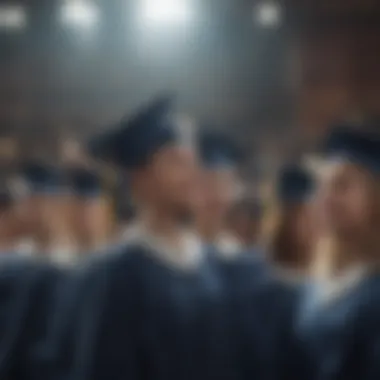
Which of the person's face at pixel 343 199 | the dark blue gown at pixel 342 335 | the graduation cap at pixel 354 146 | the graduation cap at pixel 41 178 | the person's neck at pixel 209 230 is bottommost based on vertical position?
the dark blue gown at pixel 342 335

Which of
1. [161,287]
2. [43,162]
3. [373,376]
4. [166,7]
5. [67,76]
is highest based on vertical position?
[166,7]

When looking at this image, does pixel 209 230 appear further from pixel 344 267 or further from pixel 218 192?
pixel 344 267

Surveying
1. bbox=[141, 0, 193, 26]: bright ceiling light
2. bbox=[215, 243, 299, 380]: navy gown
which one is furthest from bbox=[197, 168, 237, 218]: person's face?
bbox=[141, 0, 193, 26]: bright ceiling light

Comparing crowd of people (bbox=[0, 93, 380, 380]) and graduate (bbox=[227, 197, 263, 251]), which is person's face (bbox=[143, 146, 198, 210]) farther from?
graduate (bbox=[227, 197, 263, 251])

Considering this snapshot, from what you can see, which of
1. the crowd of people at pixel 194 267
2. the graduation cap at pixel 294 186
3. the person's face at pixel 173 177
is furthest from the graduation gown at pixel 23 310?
the graduation cap at pixel 294 186

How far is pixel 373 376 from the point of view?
1645 mm

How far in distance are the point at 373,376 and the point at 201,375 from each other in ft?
1.09

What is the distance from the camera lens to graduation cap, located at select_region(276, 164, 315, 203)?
1.71 m

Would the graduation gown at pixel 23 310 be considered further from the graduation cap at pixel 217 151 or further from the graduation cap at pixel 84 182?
the graduation cap at pixel 217 151

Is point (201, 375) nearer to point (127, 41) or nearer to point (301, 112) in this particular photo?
point (301, 112)

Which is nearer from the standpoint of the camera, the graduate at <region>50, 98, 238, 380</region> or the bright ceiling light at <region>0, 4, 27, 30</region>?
the graduate at <region>50, 98, 238, 380</region>

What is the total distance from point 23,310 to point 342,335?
65 centimetres

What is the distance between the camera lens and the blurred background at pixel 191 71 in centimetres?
174

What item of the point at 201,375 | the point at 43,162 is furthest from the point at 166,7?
the point at 201,375
